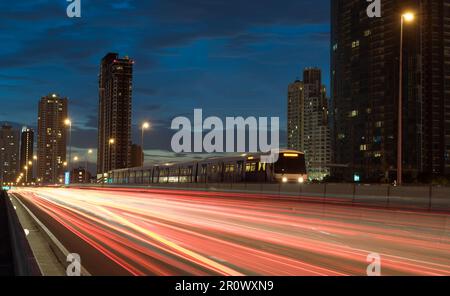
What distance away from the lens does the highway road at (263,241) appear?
38.3 feet

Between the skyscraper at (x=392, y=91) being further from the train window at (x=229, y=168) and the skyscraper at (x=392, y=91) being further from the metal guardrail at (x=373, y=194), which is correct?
the metal guardrail at (x=373, y=194)

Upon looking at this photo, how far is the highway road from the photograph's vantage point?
11.7m

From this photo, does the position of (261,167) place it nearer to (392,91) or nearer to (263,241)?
(263,241)

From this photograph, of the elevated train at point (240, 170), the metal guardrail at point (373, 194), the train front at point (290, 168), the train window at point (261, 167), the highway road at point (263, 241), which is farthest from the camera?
the train window at point (261, 167)

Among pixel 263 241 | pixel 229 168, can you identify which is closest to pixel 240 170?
pixel 229 168

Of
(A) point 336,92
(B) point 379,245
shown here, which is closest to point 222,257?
(B) point 379,245

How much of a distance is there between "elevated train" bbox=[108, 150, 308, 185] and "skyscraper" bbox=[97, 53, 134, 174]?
76.8 meters

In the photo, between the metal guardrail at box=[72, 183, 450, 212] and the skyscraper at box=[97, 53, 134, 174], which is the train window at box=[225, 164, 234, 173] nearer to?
the metal guardrail at box=[72, 183, 450, 212]

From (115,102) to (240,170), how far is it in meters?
99.6

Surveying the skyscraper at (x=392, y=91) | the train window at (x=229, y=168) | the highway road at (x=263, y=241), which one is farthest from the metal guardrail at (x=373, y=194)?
the skyscraper at (x=392, y=91)

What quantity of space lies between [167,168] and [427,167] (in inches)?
4612

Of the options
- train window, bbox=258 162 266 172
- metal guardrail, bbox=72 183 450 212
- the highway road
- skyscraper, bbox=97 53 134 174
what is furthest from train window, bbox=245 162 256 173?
skyscraper, bbox=97 53 134 174

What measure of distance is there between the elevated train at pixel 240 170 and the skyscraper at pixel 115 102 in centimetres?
7679
